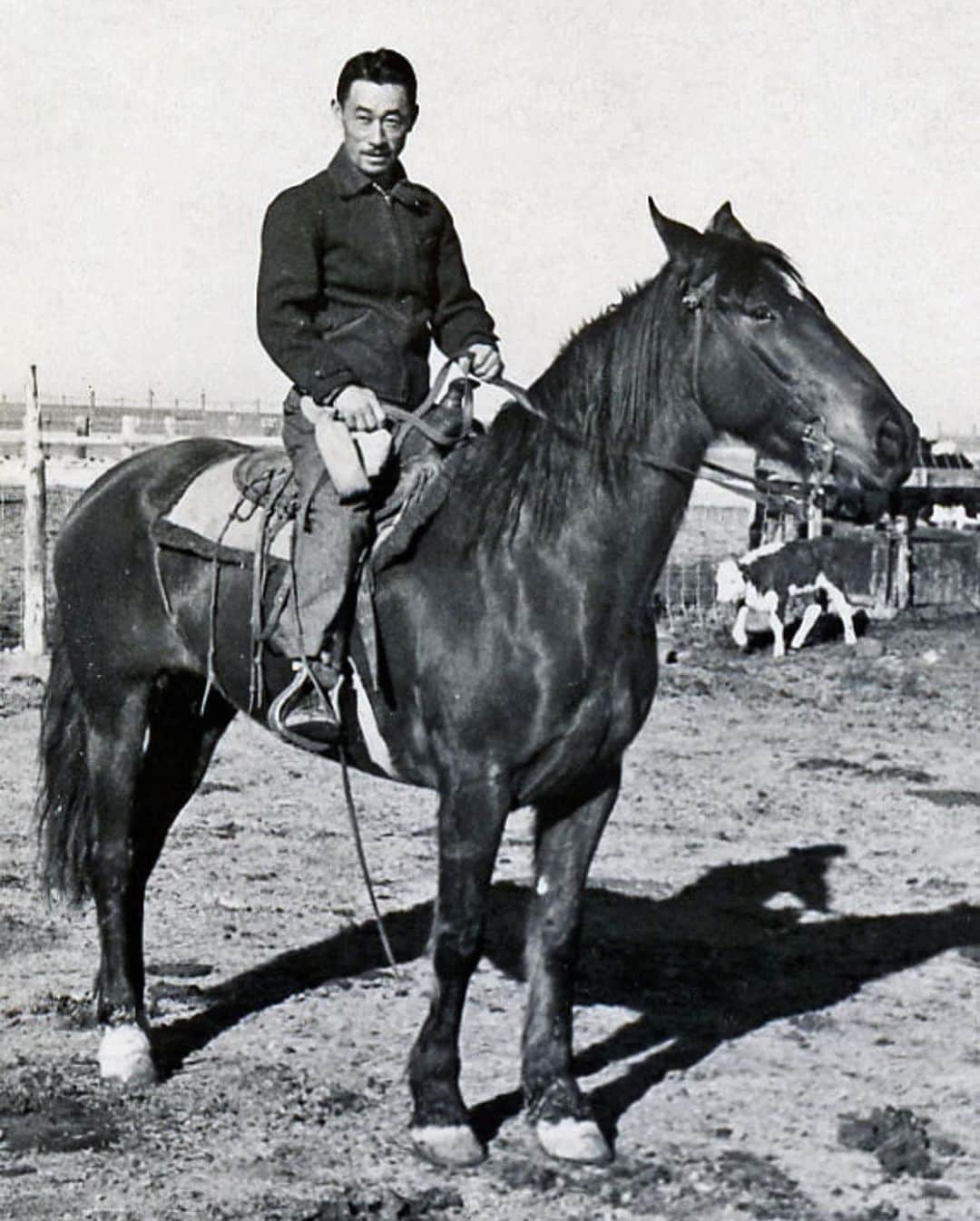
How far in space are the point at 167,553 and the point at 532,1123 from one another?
7.40ft

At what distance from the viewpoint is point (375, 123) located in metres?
4.81

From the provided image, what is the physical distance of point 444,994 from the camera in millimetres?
4738

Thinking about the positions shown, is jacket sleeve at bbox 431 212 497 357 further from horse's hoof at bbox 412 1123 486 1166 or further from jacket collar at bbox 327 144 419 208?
horse's hoof at bbox 412 1123 486 1166

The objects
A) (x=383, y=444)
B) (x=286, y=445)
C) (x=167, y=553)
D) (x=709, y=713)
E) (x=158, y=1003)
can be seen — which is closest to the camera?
(x=383, y=444)

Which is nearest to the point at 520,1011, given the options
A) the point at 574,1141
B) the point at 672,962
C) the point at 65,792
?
the point at 672,962

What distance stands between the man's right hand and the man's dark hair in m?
0.92

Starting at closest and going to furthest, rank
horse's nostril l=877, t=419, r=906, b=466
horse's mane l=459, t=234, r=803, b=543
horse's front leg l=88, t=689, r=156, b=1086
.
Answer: horse's nostril l=877, t=419, r=906, b=466 < horse's mane l=459, t=234, r=803, b=543 < horse's front leg l=88, t=689, r=156, b=1086

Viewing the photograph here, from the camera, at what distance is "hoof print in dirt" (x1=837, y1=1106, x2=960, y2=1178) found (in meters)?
4.65

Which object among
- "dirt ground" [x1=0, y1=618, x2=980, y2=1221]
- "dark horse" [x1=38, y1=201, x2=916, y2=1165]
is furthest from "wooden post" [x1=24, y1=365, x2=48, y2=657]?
"dark horse" [x1=38, y1=201, x2=916, y2=1165]

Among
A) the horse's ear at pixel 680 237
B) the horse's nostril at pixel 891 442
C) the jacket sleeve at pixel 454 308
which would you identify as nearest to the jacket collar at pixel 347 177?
the jacket sleeve at pixel 454 308

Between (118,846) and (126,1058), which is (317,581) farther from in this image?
(126,1058)

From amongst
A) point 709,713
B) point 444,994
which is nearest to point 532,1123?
point 444,994

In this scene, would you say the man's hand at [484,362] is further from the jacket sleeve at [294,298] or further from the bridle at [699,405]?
the jacket sleeve at [294,298]

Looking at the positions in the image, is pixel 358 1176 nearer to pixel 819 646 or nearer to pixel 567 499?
pixel 567 499
